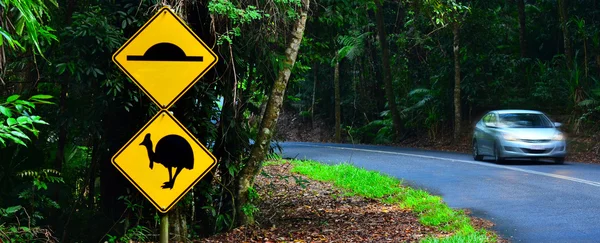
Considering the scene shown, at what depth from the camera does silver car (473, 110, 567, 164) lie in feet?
65.0

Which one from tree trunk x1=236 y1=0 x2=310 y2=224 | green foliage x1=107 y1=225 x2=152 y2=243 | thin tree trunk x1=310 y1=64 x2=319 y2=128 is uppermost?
tree trunk x1=236 y1=0 x2=310 y2=224

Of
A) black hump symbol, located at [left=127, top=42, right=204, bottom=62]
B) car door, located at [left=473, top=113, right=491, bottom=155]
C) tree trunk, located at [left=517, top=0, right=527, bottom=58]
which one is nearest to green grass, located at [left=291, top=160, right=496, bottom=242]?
car door, located at [left=473, top=113, right=491, bottom=155]

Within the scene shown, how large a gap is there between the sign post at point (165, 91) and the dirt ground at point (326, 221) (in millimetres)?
4547

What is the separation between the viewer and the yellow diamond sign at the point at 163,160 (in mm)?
6129

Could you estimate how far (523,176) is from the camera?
17.1 meters

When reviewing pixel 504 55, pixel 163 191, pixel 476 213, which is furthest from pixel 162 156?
pixel 504 55

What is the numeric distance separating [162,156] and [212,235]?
5.48 m

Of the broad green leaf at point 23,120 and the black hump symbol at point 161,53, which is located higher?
the black hump symbol at point 161,53

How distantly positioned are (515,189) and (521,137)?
5182mm

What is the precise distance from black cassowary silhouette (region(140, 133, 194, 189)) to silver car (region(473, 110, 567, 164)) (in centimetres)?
1507

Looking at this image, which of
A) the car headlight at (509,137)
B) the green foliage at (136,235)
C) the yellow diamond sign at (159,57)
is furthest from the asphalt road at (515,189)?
the yellow diamond sign at (159,57)

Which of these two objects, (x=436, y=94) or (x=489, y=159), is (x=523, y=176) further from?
(x=436, y=94)

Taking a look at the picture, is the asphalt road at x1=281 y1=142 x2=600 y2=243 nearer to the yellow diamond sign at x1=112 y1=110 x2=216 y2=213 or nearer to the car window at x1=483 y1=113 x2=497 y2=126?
the car window at x1=483 y1=113 x2=497 y2=126

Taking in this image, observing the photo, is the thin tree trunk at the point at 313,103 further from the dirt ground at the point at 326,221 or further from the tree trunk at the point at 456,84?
the dirt ground at the point at 326,221
